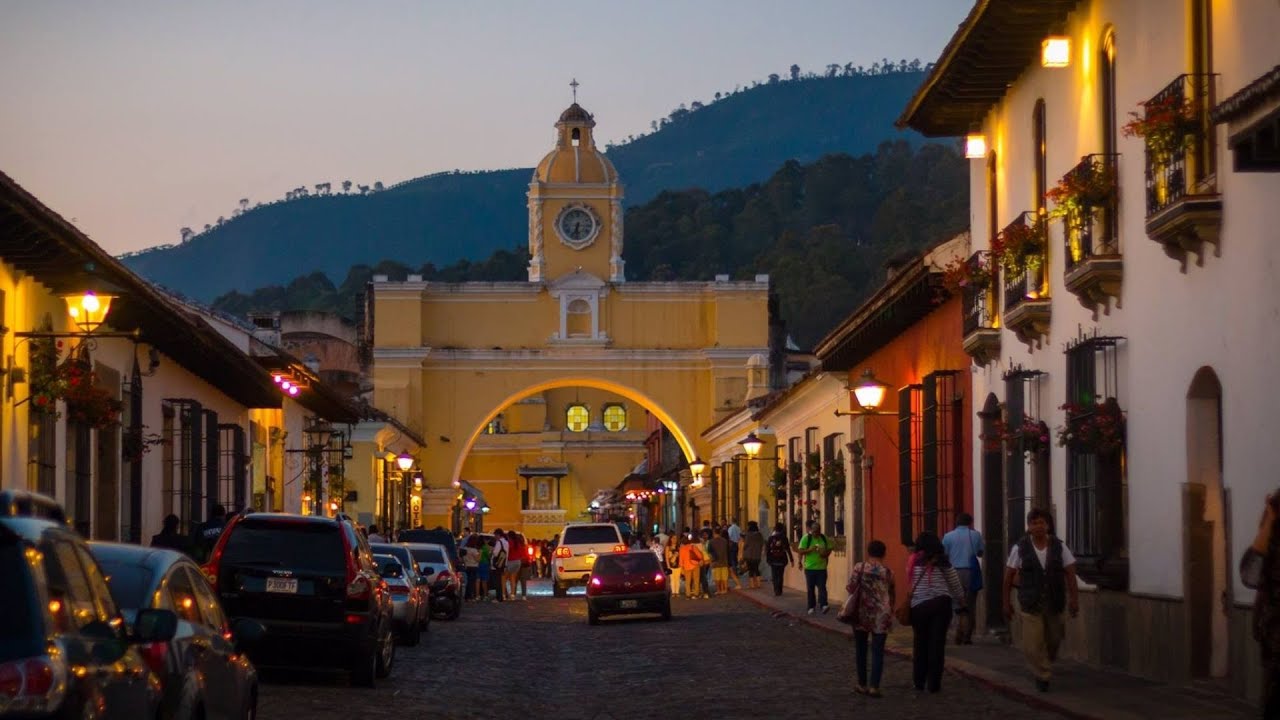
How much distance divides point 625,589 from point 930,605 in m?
17.4

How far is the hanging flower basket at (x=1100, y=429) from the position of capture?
19562 mm

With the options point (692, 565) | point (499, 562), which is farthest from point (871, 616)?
point (499, 562)

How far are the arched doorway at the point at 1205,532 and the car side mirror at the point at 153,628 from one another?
959 cm

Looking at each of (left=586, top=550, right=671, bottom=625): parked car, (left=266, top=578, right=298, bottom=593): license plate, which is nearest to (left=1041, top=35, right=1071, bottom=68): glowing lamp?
(left=266, top=578, right=298, bottom=593): license plate

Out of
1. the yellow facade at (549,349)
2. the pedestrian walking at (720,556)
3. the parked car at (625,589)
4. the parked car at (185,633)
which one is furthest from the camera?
the yellow facade at (549,349)

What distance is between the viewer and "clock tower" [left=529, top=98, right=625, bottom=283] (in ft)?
257

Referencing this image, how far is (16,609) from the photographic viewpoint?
8555 mm

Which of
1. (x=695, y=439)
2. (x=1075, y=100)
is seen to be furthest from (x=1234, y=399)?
(x=695, y=439)

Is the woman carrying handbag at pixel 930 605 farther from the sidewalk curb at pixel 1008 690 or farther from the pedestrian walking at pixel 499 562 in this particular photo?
the pedestrian walking at pixel 499 562

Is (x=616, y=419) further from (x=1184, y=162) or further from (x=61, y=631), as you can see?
(x=61, y=631)

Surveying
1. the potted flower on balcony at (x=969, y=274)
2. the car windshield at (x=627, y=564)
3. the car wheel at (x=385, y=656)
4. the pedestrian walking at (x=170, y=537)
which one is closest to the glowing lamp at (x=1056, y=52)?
the potted flower on balcony at (x=969, y=274)

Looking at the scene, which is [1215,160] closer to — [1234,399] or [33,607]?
[1234,399]

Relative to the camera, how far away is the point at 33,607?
860 cm

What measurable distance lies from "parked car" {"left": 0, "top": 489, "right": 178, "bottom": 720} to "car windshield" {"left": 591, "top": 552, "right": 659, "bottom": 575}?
87.3 feet
